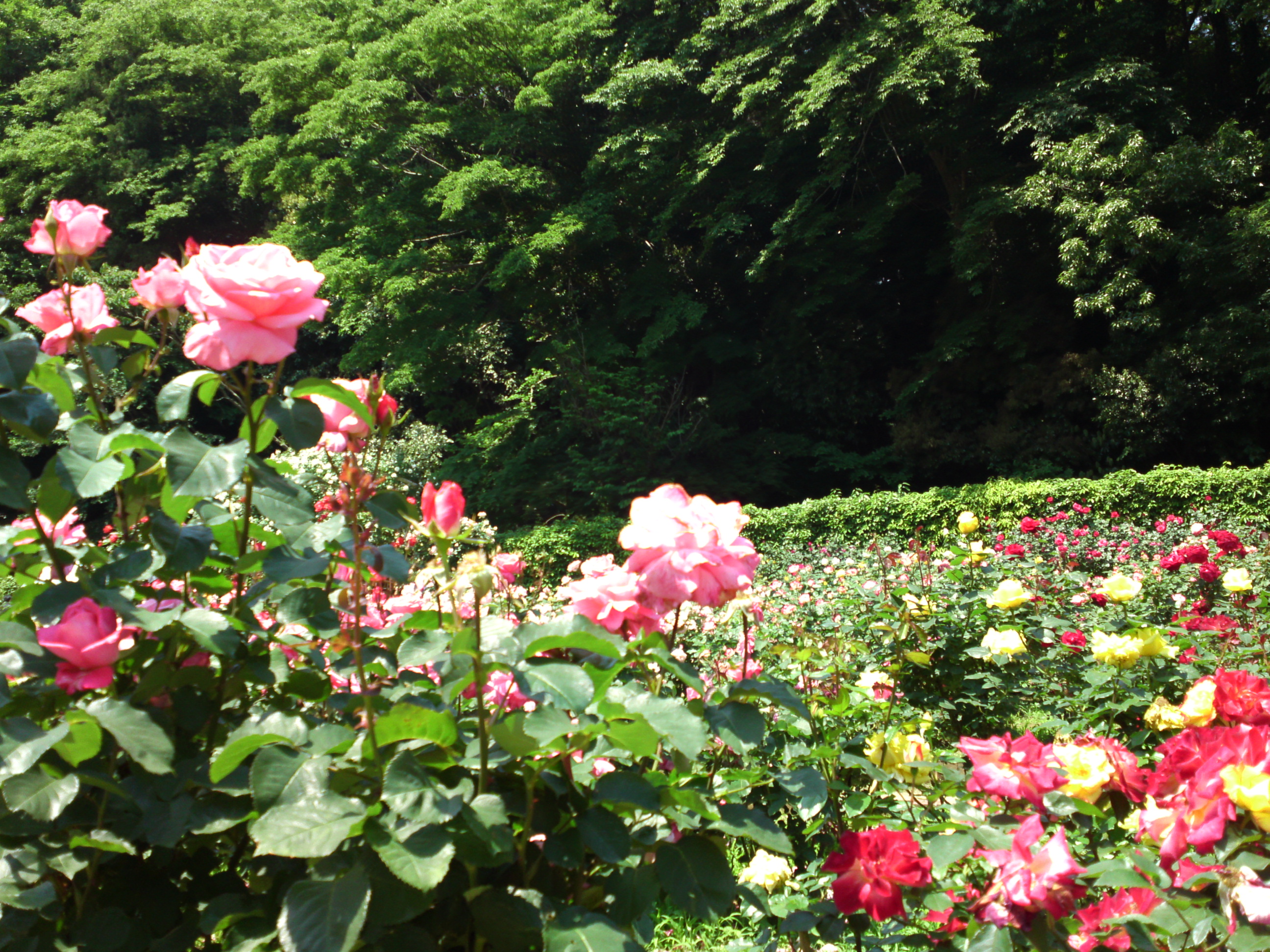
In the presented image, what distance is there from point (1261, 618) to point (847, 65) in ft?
32.4

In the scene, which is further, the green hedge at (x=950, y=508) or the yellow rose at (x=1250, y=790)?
the green hedge at (x=950, y=508)

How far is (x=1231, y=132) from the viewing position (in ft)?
33.3

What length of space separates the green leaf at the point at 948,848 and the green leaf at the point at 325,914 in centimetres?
59

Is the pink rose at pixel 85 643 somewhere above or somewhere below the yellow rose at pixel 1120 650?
above

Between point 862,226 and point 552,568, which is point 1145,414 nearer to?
point 862,226

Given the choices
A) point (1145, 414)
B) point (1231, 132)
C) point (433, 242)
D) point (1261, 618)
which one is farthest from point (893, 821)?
point (433, 242)

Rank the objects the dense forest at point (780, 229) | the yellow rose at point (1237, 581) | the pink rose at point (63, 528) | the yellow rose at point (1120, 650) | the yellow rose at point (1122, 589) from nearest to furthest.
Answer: the pink rose at point (63, 528)
the yellow rose at point (1120, 650)
the yellow rose at point (1122, 589)
the yellow rose at point (1237, 581)
the dense forest at point (780, 229)

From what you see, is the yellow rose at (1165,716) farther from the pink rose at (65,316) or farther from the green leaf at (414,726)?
the pink rose at (65,316)

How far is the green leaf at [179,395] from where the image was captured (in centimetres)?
84

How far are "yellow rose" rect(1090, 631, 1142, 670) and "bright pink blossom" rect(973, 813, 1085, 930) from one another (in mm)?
874

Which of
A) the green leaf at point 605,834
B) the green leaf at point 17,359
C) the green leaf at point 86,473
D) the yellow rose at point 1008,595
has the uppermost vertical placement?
the green leaf at point 17,359

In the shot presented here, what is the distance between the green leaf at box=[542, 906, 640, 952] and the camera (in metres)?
0.68

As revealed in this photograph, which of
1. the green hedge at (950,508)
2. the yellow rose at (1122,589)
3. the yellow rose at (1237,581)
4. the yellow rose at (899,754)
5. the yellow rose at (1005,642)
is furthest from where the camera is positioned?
the green hedge at (950,508)

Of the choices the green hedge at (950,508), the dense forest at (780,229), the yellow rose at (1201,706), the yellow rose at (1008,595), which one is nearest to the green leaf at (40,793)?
the yellow rose at (1201,706)
